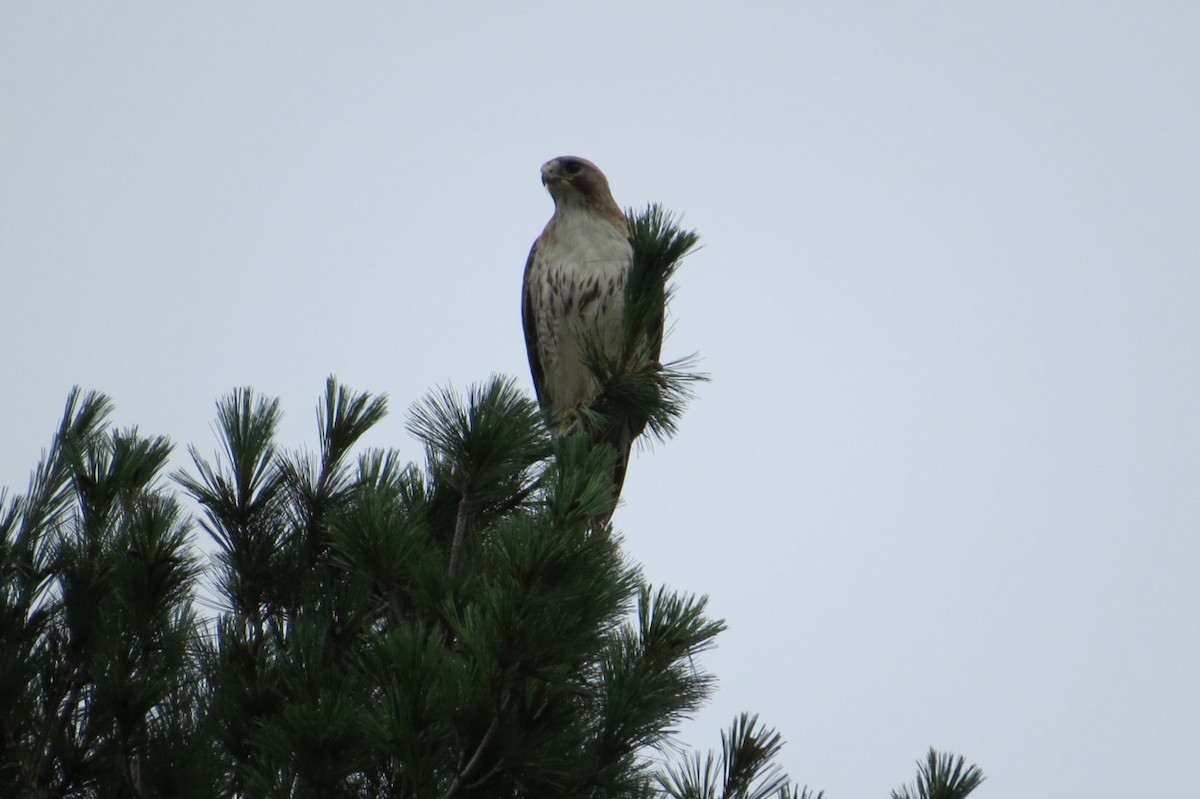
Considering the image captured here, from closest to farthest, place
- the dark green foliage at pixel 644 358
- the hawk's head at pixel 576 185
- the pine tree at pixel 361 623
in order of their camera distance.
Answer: the pine tree at pixel 361 623 < the dark green foliage at pixel 644 358 < the hawk's head at pixel 576 185

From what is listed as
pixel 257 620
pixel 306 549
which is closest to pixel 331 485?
pixel 306 549

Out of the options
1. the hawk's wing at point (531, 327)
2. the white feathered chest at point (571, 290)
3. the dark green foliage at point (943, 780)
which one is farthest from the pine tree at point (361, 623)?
the hawk's wing at point (531, 327)

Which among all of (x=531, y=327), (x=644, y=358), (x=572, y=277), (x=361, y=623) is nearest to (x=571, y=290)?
(x=572, y=277)

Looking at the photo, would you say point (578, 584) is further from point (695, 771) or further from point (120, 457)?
point (120, 457)

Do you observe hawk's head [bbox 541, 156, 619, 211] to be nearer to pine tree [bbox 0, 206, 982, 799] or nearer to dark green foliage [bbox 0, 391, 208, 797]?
pine tree [bbox 0, 206, 982, 799]

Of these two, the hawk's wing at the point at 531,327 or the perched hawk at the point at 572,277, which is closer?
the perched hawk at the point at 572,277

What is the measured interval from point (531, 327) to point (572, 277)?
0.56 meters

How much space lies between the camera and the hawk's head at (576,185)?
6895 millimetres

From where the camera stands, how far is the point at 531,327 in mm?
7020

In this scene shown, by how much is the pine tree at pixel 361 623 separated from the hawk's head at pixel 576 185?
3.31m

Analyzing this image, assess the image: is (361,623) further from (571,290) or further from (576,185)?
(576,185)

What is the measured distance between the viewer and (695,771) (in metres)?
2.86

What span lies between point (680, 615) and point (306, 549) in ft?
3.66

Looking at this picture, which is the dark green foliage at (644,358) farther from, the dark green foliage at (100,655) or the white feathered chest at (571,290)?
the white feathered chest at (571,290)
